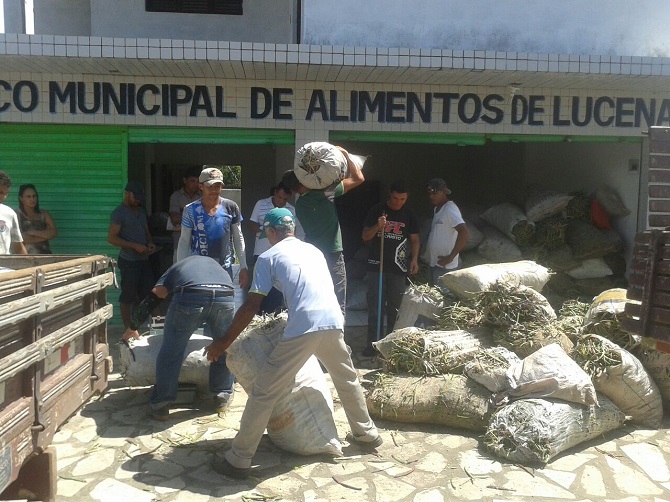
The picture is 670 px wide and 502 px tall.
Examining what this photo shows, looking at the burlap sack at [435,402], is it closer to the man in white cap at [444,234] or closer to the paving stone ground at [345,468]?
the paving stone ground at [345,468]

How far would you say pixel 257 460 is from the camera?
15.1 feet

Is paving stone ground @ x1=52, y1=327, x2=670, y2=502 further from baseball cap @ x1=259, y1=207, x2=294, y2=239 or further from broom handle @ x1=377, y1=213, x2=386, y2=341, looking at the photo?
broom handle @ x1=377, y1=213, x2=386, y2=341

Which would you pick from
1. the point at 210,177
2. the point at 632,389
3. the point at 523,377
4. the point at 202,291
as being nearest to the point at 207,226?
the point at 210,177

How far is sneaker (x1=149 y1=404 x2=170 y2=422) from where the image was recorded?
5.18 m

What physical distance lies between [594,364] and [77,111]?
6.19 meters

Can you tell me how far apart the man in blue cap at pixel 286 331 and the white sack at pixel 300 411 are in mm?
222

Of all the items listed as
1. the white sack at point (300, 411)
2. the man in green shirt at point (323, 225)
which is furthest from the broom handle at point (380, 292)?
the white sack at point (300, 411)

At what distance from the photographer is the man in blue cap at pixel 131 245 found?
24.0ft

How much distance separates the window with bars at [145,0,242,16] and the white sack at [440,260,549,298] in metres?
5.00

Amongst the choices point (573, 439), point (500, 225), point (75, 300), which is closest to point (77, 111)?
point (75, 300)

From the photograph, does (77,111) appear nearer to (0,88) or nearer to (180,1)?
(0,88)

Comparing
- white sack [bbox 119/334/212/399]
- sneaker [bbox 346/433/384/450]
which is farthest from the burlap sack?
white sack [bbox 119/334/212/399]

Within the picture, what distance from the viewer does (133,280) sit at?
7484 mm

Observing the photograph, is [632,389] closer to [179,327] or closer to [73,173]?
[179,327]
